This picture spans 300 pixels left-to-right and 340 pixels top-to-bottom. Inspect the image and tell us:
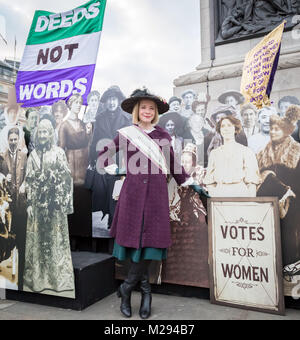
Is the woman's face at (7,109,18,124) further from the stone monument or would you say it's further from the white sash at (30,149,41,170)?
the stone monument

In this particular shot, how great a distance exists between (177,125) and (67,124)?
1298 millimetres

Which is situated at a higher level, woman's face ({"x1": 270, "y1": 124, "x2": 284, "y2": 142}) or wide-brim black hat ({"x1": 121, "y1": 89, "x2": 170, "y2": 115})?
wide-brim black hat ({"x1": 121, "y1": 89, "x2": 170, "y2": 115})

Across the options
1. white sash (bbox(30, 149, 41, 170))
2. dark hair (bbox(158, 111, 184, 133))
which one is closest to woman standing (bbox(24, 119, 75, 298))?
white sash (bbox(30, 149, 41, 170))

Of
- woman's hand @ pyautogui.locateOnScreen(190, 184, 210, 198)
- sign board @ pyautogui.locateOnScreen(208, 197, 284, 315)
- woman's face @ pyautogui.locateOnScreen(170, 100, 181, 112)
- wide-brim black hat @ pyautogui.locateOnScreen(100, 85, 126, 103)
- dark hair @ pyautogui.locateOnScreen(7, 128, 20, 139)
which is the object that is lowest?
sign board @ pyautogui.locateOnScreen(208, 197, 284, 315)

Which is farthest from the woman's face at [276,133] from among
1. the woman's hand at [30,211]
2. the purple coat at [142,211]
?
the woman's hand at [30,211]

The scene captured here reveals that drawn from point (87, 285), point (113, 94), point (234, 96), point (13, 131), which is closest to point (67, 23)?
point (113, 94)

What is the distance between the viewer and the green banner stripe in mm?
3426

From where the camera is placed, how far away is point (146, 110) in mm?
2510

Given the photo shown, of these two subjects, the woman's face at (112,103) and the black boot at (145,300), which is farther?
the woman's face at (112,103)

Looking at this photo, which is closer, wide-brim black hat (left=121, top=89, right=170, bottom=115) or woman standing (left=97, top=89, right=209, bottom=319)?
woman standing (left=97, top=89, right=209, bottom=319)

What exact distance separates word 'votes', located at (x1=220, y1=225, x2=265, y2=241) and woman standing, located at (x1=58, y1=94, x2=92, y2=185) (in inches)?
66.2

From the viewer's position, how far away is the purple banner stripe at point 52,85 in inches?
126

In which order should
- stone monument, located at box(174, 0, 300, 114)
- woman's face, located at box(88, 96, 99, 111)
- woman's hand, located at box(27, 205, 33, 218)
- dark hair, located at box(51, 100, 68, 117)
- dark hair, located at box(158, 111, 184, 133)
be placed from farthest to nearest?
stone monument, located at box(174, 0, 300, 114) < woman's face, located at box(88, 96, 99, 111) < dark hair, located at box(51, 100, 68, 117) < dark hair, located at box(158, 111, 184, 133) < woman's hand, located at box(27, 205, 33, 218)

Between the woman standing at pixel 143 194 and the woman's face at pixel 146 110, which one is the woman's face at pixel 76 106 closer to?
the woman standing at pixel 143 194
